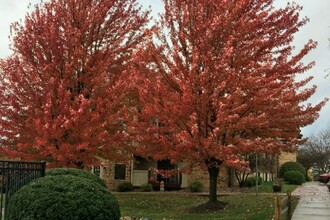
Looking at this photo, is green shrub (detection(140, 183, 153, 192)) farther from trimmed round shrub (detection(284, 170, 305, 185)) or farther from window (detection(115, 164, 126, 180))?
trimmed round shrub (detection(284, 170, 305, 185))

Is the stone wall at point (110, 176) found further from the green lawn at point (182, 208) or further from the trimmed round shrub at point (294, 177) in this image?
the trimmed round shrub at point (294, 177)

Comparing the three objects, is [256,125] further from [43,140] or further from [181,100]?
[43,140]

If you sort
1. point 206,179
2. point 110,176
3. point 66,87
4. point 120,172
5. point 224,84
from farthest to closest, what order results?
point 120,172
point 110,176
point 206,179
point 66,87
point 224,84

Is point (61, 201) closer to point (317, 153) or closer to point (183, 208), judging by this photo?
point (183, 208)

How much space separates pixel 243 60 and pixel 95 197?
9.31 metres

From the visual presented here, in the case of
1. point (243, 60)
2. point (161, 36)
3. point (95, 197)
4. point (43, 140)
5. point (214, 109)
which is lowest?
point (95, 197)

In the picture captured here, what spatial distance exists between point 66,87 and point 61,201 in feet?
30.7

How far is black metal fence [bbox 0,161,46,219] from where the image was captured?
1074 centimetres

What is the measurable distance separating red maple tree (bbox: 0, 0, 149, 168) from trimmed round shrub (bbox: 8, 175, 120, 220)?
20.6ft

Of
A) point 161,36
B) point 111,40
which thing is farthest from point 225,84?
point 111,40

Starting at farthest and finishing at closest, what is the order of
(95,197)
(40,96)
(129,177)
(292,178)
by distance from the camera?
(292,178), (129,177), (40,96), (95,197)

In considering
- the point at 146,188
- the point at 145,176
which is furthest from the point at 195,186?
the point at 145,176

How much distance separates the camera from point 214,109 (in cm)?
1656

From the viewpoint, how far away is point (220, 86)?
15.6 m
